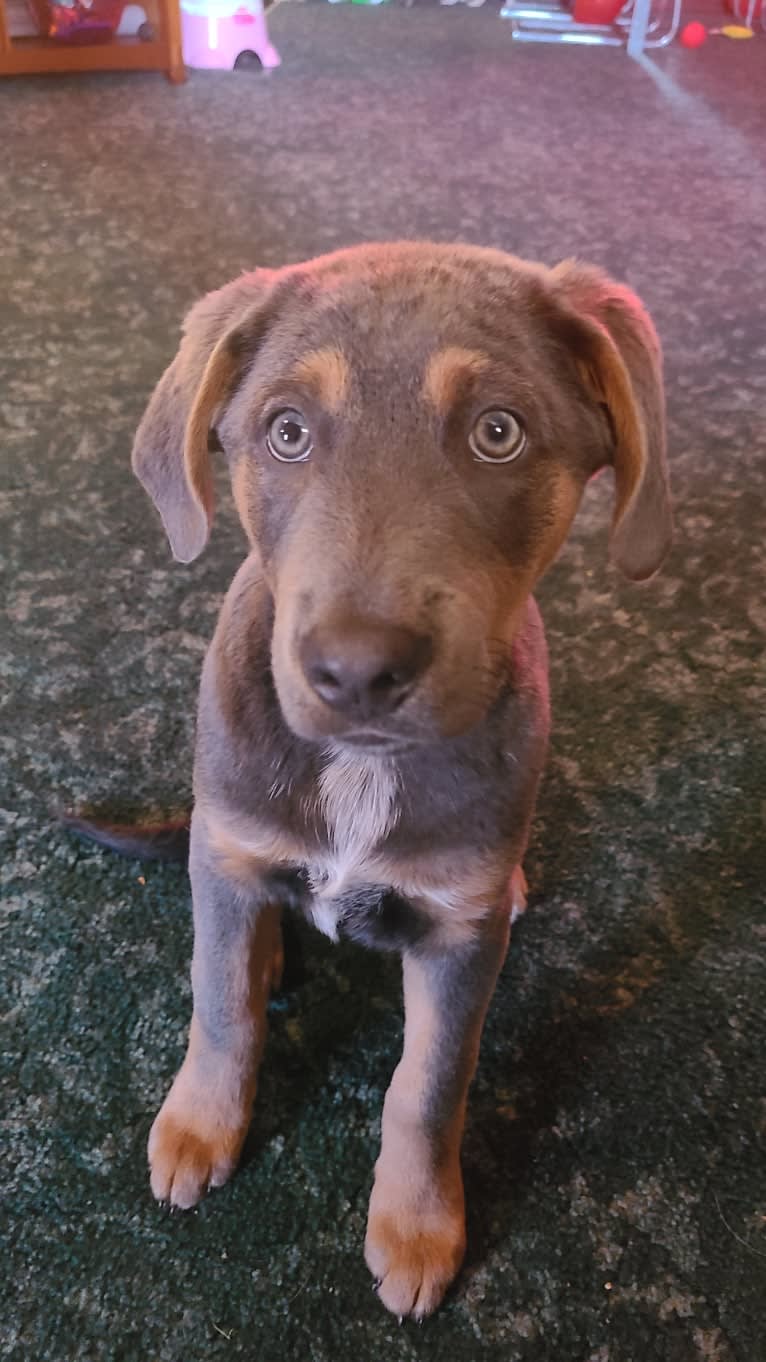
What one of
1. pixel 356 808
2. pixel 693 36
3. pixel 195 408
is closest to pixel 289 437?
pixel 195 408

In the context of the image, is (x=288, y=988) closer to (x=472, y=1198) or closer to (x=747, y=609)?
(x=472, y=1198)

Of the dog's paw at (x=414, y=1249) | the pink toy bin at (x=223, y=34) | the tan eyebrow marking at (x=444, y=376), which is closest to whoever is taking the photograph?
the tan eyebrow marking at (x=444, y=376)

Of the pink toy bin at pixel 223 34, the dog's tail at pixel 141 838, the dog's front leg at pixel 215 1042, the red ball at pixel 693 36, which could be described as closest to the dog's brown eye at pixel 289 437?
the dog's front leg at pixel 215 1042

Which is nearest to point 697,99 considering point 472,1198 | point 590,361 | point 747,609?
point 747,609

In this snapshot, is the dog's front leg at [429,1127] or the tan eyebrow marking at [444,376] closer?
the tan eyebrow marking at [444,376]

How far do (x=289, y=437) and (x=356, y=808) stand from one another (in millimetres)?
481

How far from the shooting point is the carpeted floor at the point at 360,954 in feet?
5.52

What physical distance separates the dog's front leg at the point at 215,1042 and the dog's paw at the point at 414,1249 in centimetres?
25

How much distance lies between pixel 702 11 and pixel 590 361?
23.6 feet

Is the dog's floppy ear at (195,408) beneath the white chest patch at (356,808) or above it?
above

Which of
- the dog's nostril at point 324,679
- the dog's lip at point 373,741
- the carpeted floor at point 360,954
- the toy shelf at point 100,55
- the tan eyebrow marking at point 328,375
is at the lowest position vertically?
the carpeted floor at point 360,954

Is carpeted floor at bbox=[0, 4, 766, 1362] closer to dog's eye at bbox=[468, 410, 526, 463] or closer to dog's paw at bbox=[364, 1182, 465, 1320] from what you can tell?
dog's paw at bbox=[364, 1182, 465, 1320]

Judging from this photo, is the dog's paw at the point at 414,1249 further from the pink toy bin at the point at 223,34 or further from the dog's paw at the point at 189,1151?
the pink toy bin at the point at 223,34

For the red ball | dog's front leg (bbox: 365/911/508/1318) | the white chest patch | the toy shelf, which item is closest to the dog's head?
the white chest patch
